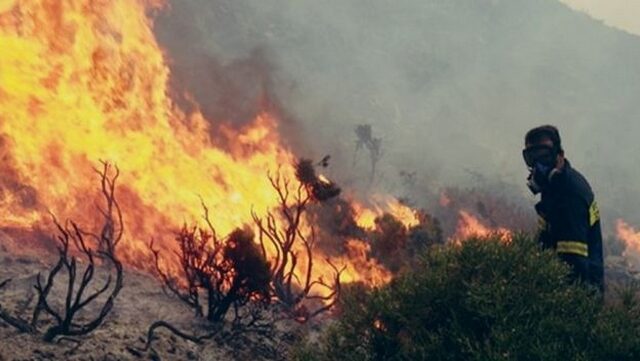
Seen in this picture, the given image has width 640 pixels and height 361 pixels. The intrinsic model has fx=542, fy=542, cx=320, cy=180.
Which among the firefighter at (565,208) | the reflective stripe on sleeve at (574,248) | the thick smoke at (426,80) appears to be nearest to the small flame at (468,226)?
the thick smoke at (426,80)

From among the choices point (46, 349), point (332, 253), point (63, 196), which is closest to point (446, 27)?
point (332, 253)

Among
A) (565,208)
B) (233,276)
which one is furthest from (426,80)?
(565,208)

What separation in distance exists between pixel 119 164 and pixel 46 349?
10981mm

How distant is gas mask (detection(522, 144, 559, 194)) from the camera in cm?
673

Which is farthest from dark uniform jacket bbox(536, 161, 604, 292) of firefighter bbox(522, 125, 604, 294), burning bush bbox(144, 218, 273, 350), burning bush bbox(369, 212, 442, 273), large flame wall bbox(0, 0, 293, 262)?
large flame wall bbox(0, 0, 293, 262)

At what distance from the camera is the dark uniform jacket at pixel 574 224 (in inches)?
256

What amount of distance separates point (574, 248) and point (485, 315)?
1.51 m

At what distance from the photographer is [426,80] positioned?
75312mm

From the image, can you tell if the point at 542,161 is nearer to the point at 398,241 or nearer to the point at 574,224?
the point at 574,224

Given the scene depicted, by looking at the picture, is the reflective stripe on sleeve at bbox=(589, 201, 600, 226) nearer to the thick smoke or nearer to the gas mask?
the gas mask

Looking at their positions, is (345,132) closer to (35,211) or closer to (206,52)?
(206,52)

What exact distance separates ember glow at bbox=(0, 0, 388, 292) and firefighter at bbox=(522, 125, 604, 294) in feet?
45.9

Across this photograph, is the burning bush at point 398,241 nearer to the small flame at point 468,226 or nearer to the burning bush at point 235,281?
the burning bush at point 235,281

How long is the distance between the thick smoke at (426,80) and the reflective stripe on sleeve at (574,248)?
28.4 meters
